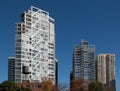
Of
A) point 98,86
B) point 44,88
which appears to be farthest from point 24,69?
point 44,88

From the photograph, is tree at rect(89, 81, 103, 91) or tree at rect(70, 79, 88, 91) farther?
tree at rect(70, 79, 88, 91)

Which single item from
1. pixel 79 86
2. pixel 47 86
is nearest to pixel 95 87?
pixel 79 86

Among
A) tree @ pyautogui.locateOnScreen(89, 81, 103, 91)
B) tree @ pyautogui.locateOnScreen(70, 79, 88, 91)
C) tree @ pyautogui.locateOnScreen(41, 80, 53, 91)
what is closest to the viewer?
tree @ pyautogui.locateOnScreen(89, 81, 103, 91)

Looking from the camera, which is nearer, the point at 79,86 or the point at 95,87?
the point at 95,87

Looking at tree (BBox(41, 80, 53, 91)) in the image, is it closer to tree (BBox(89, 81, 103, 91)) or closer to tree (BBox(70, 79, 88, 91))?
tree (BBox(70, 79, 88, 91))

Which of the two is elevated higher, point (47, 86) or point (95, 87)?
point (95, 87)

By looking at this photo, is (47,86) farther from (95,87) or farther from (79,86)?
(95,87)

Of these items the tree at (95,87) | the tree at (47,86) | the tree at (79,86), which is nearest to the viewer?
the tree at (95,87)

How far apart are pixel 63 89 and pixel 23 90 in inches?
2272

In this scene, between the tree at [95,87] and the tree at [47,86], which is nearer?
the tree at [95,87]

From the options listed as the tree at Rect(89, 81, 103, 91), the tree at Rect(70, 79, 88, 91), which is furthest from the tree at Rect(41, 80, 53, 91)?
the tree at Rect(89, 81, 103, 91)

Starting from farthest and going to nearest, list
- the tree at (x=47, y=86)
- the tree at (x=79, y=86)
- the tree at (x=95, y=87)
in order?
the tree at (x=47, y=86) < the tree at (x=79, y=86) < the tree at (x=95, y=87)

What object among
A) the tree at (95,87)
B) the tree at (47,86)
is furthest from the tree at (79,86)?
the tree at (95,87)

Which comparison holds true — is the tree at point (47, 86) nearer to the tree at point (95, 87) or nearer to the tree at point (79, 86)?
the tree at point (79, 86)
